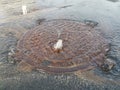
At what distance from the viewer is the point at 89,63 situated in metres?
4.75

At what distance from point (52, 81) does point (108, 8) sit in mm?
3846

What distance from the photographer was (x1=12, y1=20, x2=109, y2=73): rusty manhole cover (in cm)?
474

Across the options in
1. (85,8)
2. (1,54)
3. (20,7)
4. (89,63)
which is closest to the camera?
(89,63)

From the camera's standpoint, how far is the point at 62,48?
509cm

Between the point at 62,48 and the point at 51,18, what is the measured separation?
6.14 feet

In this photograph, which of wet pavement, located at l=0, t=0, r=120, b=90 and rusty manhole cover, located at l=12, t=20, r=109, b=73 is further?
rusty manhole cover, located at l=12, t=20, r=109, b=73

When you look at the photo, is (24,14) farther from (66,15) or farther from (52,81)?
(52,81)

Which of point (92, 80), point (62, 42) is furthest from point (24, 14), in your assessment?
point (92, 80)

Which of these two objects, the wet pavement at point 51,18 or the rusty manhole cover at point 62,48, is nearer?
the wet pavement at point 51,18

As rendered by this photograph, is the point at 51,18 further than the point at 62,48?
Yes

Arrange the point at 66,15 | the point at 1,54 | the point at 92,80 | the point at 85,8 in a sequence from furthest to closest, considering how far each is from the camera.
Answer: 1. the point at 85,8
2. the point at 66,15
3. the point at 1,54
4. the point at 92,80

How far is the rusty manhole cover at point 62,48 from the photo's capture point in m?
4.74

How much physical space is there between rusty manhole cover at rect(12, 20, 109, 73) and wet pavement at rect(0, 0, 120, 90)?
0.20 m

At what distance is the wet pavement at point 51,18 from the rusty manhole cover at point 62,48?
200 mm
